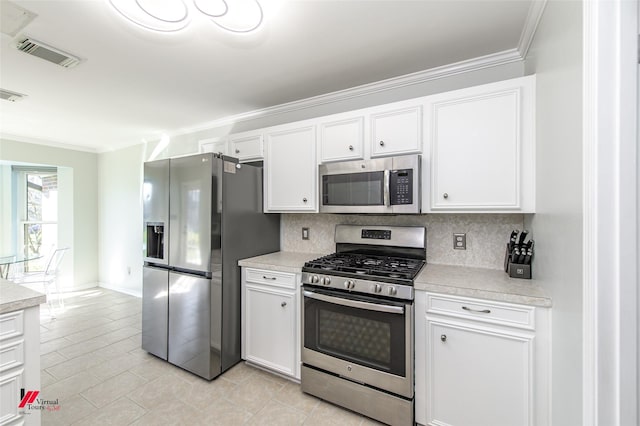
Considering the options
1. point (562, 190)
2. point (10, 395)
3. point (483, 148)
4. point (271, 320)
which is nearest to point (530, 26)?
point (483, 148)

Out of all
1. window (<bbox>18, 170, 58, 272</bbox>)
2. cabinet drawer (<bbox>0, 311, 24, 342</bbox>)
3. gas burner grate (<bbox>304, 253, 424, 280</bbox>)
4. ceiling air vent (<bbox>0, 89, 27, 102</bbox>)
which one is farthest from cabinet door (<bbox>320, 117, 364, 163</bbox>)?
window (<bbox>18, 170, 58, 272</bbox>)

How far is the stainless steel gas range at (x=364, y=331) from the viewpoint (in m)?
1.69

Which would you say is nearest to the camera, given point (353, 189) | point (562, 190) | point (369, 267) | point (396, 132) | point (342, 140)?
point (562, 190)

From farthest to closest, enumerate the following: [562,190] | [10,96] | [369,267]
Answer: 1. [10,96]
2. [369,267]
3. [562,190]

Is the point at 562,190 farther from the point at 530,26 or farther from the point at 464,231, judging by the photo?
the point at 530,26

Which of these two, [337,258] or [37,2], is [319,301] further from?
[37,2]

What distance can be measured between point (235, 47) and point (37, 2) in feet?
3.40

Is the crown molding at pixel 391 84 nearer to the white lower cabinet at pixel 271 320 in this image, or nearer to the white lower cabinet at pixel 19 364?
the white lower cabinet at pixel 271 320

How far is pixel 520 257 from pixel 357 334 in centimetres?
115

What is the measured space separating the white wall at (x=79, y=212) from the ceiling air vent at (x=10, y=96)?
6.98ft

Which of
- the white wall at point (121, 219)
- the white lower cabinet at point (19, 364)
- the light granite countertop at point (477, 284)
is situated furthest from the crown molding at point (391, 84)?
the white lower cabinet at point (19, 364)

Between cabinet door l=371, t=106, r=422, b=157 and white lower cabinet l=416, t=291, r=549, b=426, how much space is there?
1.03m

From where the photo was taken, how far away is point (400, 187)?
1960mm

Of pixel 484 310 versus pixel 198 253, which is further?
pixel 198 253
